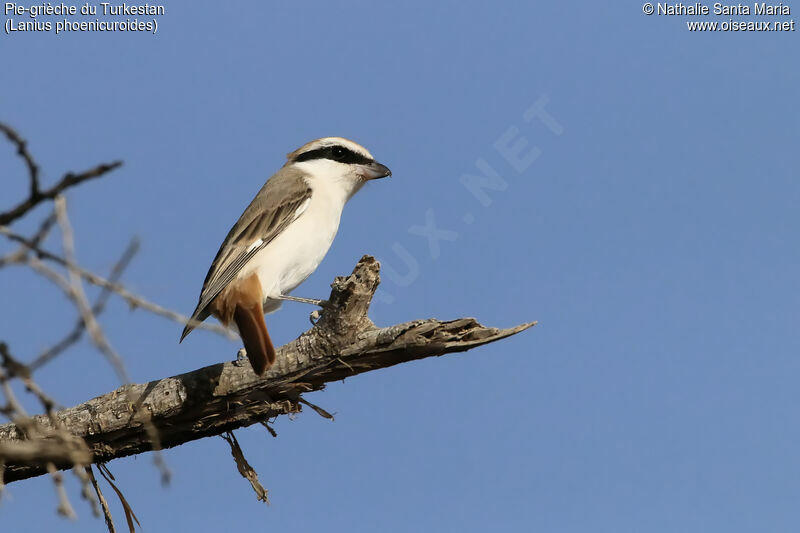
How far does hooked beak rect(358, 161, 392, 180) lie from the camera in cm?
714

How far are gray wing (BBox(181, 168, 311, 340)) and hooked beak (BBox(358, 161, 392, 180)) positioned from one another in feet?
1.84

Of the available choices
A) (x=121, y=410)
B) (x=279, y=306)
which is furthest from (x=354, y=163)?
(x=121, y=410)

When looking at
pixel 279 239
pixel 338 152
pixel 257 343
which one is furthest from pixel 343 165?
pixel 257 343

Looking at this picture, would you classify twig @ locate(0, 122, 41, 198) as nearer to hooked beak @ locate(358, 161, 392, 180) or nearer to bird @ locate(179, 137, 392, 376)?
bird @ locate(179, 137, 392, 376)

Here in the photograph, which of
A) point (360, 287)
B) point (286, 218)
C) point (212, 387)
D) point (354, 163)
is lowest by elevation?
point (212, 387)

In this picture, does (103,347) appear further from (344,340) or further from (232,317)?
(232,317)

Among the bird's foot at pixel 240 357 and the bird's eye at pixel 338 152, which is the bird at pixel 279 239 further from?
the bird's foot at pixel 240 357

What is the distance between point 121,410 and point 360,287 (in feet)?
5.51

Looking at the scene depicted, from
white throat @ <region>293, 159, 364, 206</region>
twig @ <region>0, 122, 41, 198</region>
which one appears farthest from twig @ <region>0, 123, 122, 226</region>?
white throat @ <region>293, 159, 364, 206</region>

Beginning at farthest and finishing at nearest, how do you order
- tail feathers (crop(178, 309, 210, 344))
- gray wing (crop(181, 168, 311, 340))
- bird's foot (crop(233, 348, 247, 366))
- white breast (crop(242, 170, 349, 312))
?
white breast (crop(242, 170, 349, 312)) < gray wing (crop(181, 168, 311, 340)) < tail feathers (crop(178, 309, 210, 344)) < bird's foot (crop(233, 348, 247, 366))

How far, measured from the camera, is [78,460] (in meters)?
1.95

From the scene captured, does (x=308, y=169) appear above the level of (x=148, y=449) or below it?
above

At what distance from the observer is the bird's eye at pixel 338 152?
7.24 meters

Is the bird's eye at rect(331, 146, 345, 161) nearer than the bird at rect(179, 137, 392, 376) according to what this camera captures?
No
